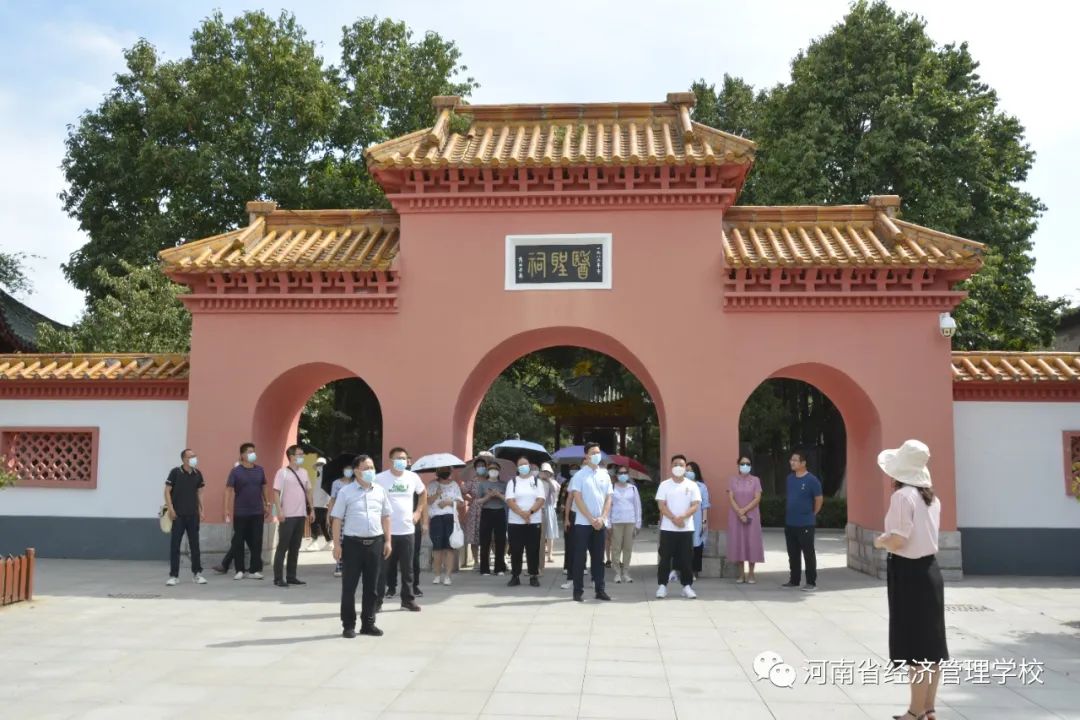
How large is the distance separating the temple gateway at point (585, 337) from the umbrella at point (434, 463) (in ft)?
2.55

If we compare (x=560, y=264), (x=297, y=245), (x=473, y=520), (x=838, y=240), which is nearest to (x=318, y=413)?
(x=297, y=245)

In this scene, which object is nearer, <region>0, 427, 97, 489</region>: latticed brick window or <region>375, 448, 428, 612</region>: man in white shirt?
<region>375, 448, 428, 612</region>: man in white shirt

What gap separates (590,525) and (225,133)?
17.2 meters

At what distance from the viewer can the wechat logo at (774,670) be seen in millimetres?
6066

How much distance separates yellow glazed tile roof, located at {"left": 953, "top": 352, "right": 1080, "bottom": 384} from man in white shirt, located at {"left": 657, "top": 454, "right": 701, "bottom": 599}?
13.9 feet

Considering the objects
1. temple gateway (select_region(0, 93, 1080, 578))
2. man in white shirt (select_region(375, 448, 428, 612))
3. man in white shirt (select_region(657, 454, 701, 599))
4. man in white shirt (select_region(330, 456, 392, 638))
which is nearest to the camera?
man in white shirt (select_region(330, 456, 392, 638))

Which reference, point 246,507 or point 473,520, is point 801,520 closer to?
point 473,520

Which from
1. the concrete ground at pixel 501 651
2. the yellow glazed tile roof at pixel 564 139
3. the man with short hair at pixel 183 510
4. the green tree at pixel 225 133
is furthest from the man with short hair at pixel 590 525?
the green tree at pixel 225 133

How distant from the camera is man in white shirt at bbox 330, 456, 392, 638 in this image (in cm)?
748

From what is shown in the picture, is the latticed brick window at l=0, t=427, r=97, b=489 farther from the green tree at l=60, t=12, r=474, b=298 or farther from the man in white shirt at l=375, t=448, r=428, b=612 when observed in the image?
the green tree at l=60, t=12, r=474, b=298

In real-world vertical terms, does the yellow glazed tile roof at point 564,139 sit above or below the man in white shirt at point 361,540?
above

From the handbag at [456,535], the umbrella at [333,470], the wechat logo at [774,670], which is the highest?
the umbrella at [333,470]

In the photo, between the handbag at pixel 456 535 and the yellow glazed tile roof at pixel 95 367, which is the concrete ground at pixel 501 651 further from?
the yellow glazed tile roof at pixel 95 367

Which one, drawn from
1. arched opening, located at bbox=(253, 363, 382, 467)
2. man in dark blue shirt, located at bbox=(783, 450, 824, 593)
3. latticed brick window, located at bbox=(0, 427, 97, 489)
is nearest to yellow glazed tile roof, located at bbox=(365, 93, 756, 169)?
arched opening, located at bbox=(253, 363, 382, 467)
